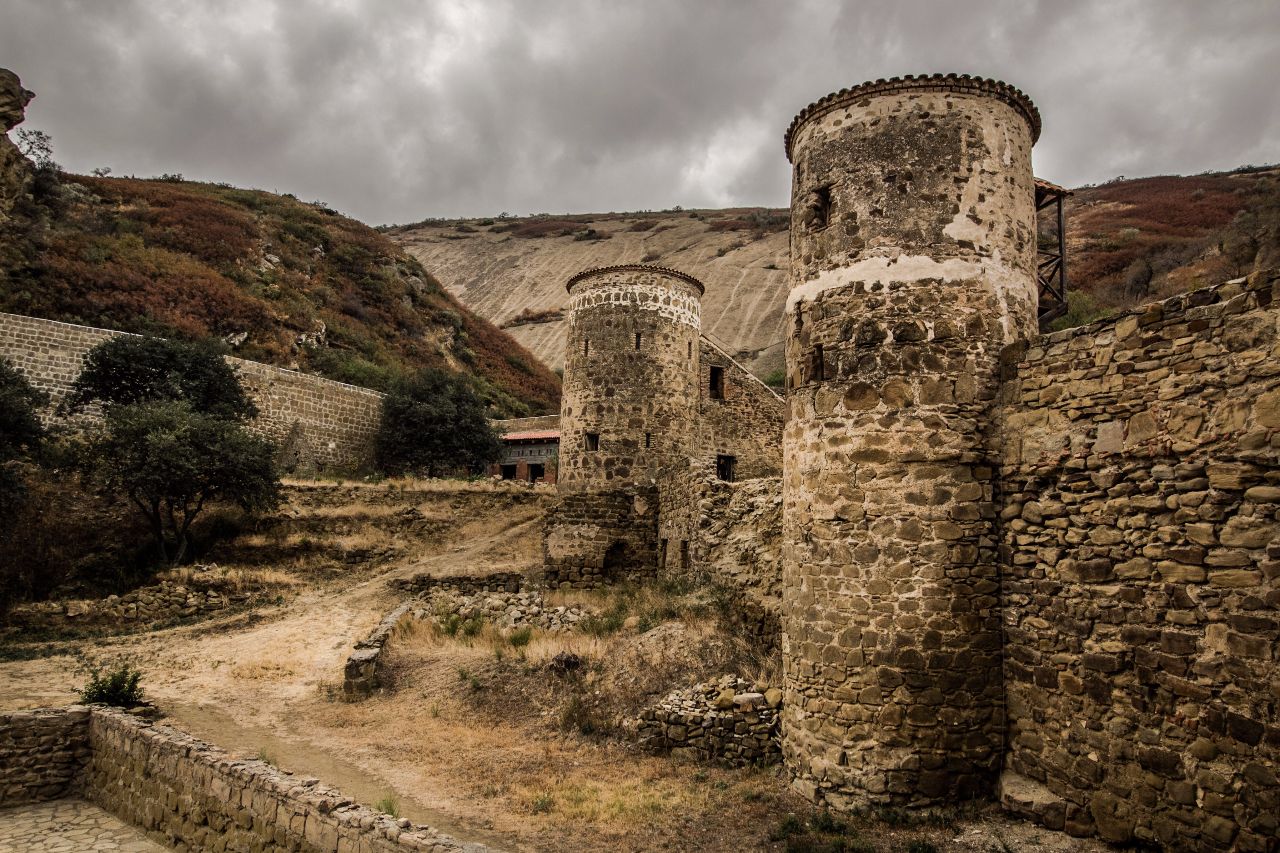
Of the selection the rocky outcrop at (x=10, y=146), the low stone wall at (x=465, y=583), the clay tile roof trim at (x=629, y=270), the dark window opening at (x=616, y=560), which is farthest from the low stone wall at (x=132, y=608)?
the rocky outcrop at (x=10, y=146)

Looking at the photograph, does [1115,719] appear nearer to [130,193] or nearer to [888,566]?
[888,566]

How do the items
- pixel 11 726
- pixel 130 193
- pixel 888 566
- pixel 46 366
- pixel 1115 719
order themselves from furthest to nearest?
pixel 130 193, pixel 46 366, pixel 11 726, pixel 888 566, pixel 1115 719

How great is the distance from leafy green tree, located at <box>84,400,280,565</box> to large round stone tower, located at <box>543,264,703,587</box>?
330 inches

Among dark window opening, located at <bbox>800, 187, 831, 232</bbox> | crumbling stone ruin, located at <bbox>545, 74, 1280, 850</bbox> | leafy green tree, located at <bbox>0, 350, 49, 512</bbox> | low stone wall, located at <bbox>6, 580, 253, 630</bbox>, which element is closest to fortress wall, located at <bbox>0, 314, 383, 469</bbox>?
leafy green tree, located at <bbox>0, 350, 49, 512</bbox>

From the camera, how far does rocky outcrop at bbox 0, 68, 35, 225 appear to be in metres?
32.2

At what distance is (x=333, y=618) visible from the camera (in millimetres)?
16516

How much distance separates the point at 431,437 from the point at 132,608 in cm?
1407

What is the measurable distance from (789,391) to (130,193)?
50.5 metres

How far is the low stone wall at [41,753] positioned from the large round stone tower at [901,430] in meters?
9.64

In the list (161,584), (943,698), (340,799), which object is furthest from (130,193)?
(943,698)

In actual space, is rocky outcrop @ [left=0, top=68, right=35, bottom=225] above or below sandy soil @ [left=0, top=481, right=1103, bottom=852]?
above

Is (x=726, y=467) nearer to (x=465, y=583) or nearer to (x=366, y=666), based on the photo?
(x=465, y=583)

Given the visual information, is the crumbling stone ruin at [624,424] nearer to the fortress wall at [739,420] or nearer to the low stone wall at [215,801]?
the fortress wall at [739,420]

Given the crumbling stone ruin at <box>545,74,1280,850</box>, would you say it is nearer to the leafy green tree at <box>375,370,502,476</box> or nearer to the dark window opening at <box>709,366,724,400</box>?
the dark window opening at <box>709,366,724,400</box>
